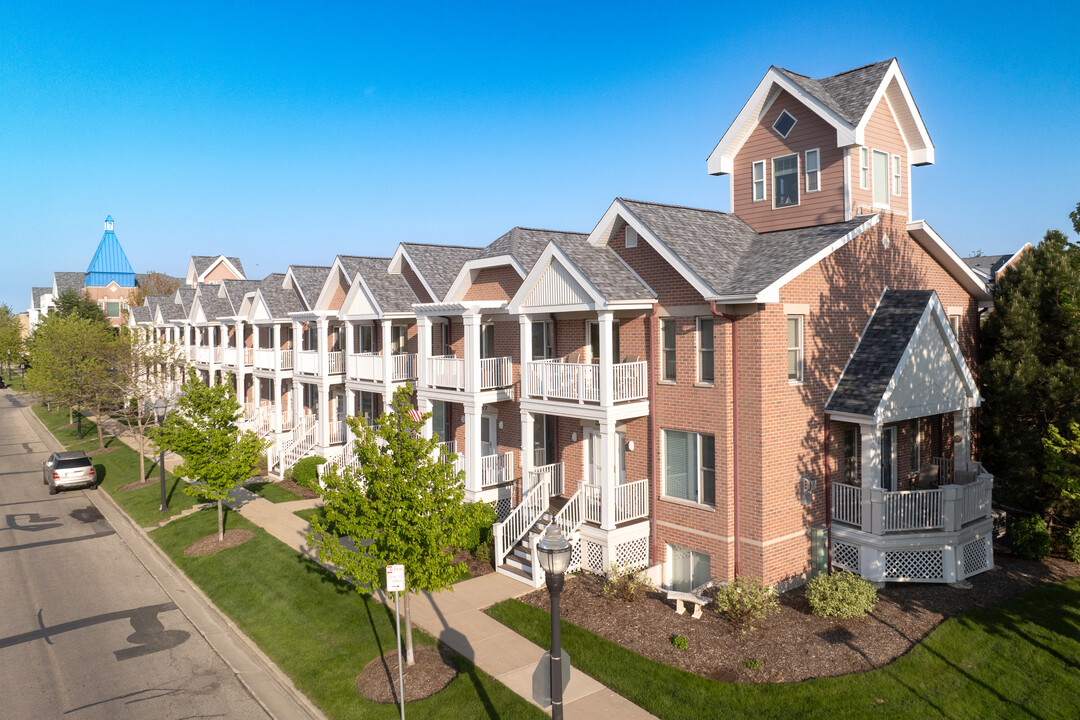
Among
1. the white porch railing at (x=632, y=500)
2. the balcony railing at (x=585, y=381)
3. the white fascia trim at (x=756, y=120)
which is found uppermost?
the white fascia trim at (x=756, y=120)

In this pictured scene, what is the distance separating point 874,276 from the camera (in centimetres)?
1833

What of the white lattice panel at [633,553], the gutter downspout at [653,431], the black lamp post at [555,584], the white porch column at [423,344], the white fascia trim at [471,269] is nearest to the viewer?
the black lamp post at [555,584]

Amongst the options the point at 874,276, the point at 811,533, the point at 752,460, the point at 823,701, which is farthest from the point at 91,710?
the point at 874,276

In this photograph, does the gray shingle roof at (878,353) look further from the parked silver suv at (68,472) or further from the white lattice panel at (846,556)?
the parked silver suv at (68,472)

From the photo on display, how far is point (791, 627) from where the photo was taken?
14.5 m

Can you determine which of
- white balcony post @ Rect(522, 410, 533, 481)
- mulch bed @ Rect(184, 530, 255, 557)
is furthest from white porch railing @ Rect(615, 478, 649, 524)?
mulch bed @ Rect(184, 530, 255, 557)

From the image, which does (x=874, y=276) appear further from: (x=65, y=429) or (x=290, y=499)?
(x=65, y=429)

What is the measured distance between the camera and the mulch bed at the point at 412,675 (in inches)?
507

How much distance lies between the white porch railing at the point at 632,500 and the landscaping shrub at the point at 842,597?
4.45 m

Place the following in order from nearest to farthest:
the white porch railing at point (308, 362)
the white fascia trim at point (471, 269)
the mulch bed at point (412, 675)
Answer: the mulch bed at point (412, 675) → the white fascia trim at point (471, 269) → the white porch railing at point (308, 362)

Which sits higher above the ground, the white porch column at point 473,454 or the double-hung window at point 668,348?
the double-hung window at point 668,348

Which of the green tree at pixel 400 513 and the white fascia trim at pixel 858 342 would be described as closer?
the green tree at pixel 400 513

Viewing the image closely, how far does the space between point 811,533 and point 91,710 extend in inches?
604

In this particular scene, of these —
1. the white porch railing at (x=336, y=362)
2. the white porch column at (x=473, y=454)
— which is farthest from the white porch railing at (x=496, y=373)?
the white porch railing at (x=336, y=362)
